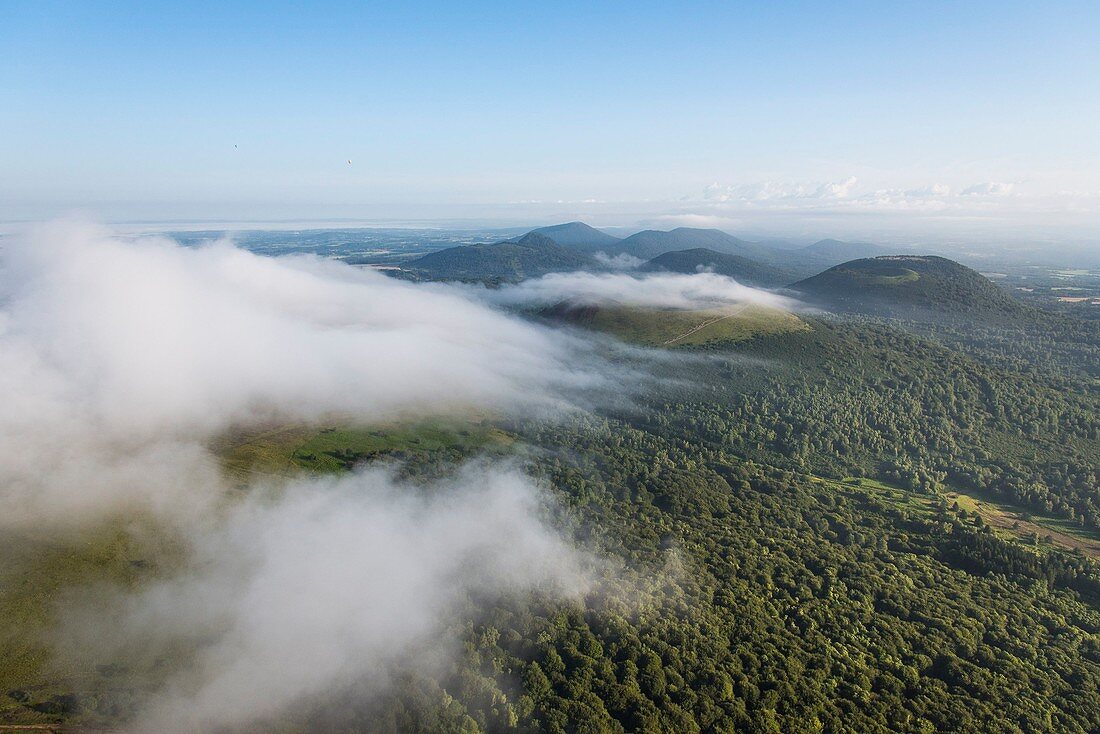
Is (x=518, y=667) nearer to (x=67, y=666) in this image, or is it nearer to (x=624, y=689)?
(x=624, y=689)

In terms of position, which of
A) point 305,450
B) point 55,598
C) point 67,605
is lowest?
point 67,605

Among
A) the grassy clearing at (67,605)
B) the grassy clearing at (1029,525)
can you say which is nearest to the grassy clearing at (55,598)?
the grassy clearing at (67,605)

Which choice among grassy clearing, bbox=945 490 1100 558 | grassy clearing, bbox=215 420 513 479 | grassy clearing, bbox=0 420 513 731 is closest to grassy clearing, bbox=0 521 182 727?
grassy clearing, bbox=0 420 513 731

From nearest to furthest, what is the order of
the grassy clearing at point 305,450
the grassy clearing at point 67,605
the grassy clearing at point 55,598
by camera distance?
1. the grassy clearing at point 67,605
2. the grassy clearing at point 55,598
3. the grassy clearing at point 305,450

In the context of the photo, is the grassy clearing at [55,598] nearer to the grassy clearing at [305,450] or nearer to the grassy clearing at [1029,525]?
the grassy clearing at [305,450]

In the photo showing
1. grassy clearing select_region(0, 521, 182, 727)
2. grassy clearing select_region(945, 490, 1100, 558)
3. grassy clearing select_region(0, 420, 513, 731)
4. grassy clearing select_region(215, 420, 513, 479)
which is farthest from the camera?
grassy clearing select_region(215, 420, 513, 479)

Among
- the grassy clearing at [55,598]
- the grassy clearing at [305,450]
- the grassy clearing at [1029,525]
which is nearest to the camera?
the grassy clearing at [55,598]

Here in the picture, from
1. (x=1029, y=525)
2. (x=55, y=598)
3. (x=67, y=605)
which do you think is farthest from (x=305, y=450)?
(x=1029, y=525)

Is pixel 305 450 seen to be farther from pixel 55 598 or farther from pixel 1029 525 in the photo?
pixel 1029 525

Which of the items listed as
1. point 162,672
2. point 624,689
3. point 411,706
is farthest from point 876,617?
point 162,672

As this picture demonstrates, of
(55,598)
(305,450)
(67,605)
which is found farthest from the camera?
(305,450)

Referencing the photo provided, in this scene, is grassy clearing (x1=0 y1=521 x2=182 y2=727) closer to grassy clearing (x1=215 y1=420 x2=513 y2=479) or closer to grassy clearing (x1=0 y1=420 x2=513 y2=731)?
grassy clearing (x1=0 y1=420 x2=513 y2=731)
